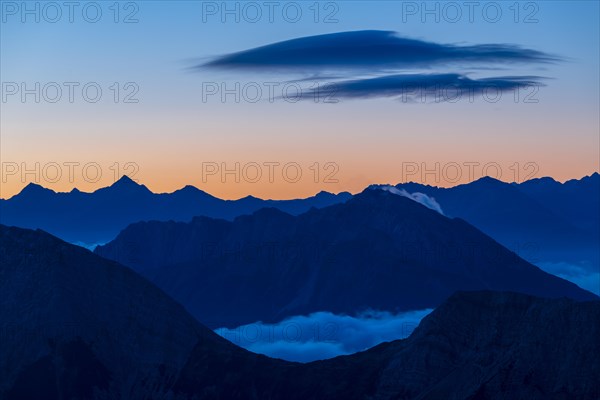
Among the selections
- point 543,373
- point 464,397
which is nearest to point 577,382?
point 543,373

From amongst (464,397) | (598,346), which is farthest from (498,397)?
(598,346)

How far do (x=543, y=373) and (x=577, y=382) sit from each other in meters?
6.58

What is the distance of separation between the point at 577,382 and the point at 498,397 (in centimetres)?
1491

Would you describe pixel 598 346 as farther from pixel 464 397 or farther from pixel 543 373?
pixel 464 397

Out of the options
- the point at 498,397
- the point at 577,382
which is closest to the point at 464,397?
the point at 498,397

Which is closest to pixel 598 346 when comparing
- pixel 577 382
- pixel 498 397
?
pixel 577 382

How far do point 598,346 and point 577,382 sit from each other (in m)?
8.68

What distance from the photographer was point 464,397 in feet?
656

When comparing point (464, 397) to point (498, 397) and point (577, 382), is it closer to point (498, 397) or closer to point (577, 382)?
point (498, 397)

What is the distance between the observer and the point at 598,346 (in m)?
200

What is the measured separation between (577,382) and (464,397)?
21147 mm

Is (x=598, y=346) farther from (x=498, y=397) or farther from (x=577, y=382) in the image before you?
(x=498, y=397)

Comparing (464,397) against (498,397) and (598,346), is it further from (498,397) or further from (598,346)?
(598,346)

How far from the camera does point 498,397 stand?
197 metres
